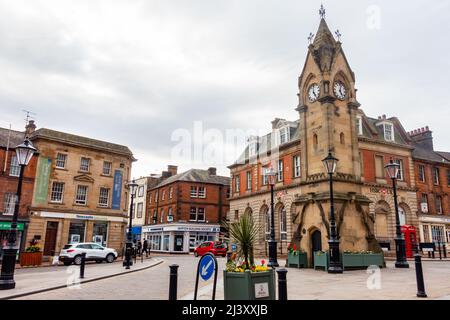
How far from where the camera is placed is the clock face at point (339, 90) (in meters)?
20.1

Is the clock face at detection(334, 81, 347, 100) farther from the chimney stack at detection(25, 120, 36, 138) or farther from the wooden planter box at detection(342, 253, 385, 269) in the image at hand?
the chimney stack at detection(25, 120, 36, 138)

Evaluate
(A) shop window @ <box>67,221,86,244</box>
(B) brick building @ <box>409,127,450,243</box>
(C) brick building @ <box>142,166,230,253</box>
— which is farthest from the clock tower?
(C) brick building @ <box>142,166,230,253</box>

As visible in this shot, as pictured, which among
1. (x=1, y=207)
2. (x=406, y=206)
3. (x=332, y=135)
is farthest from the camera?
Result: (x=406, y=206)

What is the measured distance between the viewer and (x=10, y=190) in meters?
27.0

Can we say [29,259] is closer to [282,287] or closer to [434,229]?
[282,287]

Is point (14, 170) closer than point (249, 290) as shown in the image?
No

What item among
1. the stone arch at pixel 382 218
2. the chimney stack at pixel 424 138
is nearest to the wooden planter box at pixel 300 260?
the stone arch at pixel 382 218

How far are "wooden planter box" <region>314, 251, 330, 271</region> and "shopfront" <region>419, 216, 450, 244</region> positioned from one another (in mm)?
21836

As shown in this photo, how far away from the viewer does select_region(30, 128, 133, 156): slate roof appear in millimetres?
30211

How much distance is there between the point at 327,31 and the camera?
21688 mm

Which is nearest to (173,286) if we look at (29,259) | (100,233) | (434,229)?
(29,259)
